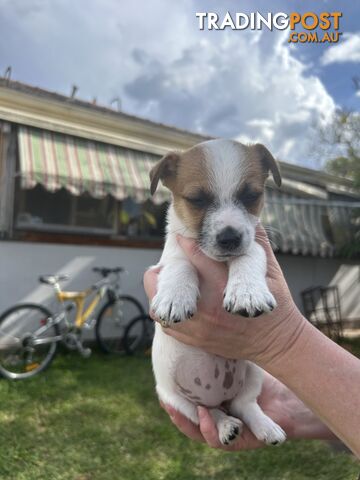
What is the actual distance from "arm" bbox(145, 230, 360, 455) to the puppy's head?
0.13 metres

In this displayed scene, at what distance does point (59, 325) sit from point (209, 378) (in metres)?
4.99

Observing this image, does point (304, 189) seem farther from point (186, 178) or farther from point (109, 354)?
point (186, 178)

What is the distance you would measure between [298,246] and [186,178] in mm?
6994

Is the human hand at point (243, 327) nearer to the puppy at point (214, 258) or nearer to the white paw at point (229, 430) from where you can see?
the puppy at point (214, 258)

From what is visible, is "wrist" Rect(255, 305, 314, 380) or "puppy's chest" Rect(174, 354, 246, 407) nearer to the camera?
"wrist" Rect(255, 305, 314, 380)

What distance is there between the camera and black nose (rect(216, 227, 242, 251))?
1.72 metres

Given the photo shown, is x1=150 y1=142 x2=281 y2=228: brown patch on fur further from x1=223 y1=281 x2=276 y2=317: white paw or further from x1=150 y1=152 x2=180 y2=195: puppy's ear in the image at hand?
x1=223 y1=281 x2=276 y2=317: white paw

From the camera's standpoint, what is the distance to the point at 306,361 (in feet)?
4.55

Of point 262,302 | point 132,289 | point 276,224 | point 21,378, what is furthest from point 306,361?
point 276,224

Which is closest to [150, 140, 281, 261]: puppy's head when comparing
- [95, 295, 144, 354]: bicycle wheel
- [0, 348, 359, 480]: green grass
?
[0, 348, 359, 480]: green grass

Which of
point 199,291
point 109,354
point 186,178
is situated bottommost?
point 109,354

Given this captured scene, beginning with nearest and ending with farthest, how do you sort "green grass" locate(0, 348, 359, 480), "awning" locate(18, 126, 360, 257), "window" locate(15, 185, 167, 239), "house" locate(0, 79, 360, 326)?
"green grass" locate(0, 348, 359, 480) → "awning" locate(18, 126, 360, 257) → "house" locate(0, 79, 360, 326) → "window" locate(15, 185, 167, 239)

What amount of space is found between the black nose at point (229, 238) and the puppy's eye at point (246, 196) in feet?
0.85

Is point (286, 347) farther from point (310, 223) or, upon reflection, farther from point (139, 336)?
point (310, 223)
